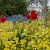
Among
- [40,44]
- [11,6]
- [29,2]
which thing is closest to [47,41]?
[40,44]

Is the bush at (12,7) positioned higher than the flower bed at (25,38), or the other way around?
the flower bed at (25,38)

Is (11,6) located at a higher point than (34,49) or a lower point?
lower

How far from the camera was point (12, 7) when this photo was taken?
961 cm

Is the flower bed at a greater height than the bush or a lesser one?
greater

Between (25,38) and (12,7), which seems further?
(12,7)

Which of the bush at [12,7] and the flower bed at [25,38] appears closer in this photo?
the flower bed at [25,38]

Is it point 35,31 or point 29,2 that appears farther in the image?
point 29,2

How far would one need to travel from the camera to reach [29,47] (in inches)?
119

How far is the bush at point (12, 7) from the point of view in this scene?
31.3ft

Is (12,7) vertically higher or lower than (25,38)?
lower

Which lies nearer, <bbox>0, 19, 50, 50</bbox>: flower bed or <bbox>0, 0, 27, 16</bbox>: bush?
<bbox>0, 19, 50, 50</bbox>: flower bed

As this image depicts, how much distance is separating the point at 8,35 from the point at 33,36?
0.32 m

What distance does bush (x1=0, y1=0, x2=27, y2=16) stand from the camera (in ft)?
31.3

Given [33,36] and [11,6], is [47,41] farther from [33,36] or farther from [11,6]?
[11,6]
